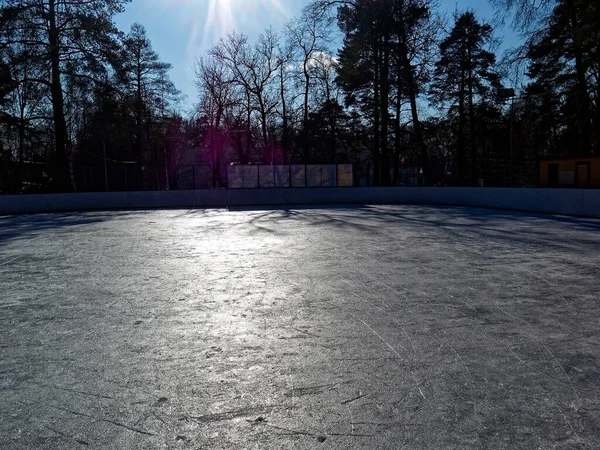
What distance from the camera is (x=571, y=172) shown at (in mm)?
28938

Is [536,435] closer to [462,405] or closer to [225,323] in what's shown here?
[462,405]

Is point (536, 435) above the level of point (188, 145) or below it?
below

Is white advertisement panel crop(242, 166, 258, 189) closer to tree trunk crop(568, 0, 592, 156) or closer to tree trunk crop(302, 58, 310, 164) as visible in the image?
tree trunk crop(302, 58, 310, 164)

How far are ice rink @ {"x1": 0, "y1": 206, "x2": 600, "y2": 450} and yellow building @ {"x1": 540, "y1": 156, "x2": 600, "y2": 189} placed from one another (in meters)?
20.9

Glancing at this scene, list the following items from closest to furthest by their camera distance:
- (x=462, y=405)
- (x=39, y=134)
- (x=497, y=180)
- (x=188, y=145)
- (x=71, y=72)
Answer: (x=462, y=405), (x=71, y=72), (x=497, y=180), (x=39, y=134), (x=188, y=145)

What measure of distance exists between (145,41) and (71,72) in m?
13.9

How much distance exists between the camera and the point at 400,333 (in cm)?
498

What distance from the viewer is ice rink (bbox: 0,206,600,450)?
3088 mm

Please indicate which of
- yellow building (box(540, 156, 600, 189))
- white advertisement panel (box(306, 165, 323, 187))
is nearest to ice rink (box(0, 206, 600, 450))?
yellow building (box(540, 156, 600, 189))

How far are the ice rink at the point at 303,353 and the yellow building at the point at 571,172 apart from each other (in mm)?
20883

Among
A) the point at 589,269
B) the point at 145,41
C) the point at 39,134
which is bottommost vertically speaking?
the point at 589,269

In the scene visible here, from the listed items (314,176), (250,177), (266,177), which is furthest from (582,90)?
(250,177)

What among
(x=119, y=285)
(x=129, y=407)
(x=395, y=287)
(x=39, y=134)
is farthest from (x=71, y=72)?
(x=129, y=407)

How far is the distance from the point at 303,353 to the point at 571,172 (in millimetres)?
29398
